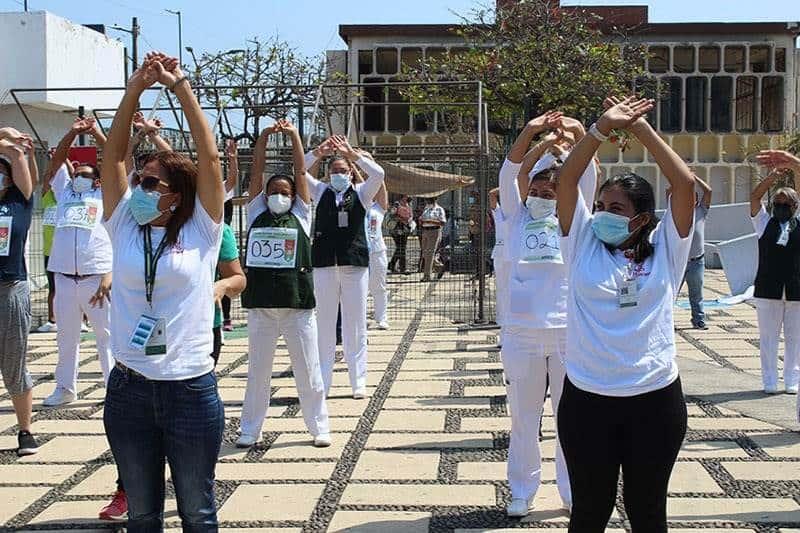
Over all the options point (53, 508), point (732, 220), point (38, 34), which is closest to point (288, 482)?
point (53, 508)

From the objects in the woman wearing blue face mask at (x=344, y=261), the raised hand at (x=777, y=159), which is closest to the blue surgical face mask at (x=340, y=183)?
the woman wearing blue face mask at (x=344, y=261)

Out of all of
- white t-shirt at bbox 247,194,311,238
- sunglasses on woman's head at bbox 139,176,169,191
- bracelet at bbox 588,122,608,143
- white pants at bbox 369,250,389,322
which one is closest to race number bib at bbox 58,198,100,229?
white t-shirt at bbox 247,194,311,238

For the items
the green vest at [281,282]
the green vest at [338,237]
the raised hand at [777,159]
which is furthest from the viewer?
the green vest at [338,237]

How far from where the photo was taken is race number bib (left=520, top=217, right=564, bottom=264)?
570 cm

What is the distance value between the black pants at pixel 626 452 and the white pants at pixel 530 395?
1410 millimetres

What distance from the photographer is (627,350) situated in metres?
4.08

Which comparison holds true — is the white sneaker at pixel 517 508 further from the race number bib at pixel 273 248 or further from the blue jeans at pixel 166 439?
the race number bib at pixel 273 248

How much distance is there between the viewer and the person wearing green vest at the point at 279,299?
7.19 m

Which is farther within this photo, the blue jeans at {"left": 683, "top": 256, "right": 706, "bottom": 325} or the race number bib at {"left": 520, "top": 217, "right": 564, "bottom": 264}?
the blue jeans at {"left": 683, "top": 256, "right": 706, "bottom": 325}

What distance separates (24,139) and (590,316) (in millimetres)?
4406

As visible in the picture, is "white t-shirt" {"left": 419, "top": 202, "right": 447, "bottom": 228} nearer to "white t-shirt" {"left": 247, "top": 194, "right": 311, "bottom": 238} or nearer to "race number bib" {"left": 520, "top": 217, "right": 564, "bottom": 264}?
"white t-shirt" {"left": 247, "top": 194, "right": 311, "bottom": 238}

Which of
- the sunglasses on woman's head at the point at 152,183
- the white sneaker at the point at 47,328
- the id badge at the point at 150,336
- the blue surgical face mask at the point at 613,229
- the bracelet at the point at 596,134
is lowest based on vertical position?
the white sneaker at the point at 47,328

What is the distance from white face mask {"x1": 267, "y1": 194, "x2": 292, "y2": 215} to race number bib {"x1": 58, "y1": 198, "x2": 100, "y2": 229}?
2235 millimetres

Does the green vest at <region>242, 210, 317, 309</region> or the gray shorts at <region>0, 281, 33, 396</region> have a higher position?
the green vest at <region>242, 210, 317, 309</region>
